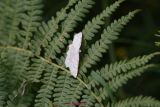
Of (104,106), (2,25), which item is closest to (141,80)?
(104,106)

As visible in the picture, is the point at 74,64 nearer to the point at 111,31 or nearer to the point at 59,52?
the point at 59,52

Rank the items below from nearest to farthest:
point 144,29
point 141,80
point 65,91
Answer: point 65,91, point 141,80, point 144,29

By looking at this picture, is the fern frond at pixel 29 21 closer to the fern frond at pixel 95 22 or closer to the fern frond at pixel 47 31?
the fern frond at pixel 47 31

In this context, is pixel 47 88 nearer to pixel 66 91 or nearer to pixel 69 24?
pixel 66 91

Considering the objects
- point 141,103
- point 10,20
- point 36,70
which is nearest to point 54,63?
point 36,70

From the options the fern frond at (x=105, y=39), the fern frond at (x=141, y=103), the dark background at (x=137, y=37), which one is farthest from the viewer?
the dark background at (x=137, y=37)

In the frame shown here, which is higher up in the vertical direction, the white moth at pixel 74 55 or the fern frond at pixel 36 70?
the white moth at pixel 74 55

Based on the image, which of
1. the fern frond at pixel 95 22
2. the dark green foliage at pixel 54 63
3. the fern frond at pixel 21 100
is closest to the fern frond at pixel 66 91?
the dark green foliage at pixel 54 63
